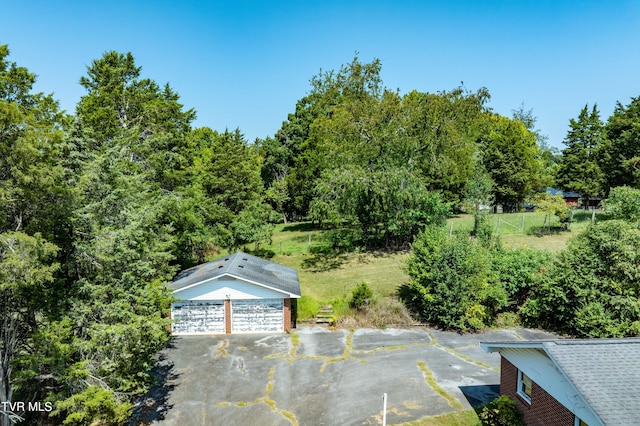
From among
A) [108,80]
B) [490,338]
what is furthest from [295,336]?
[108,80]

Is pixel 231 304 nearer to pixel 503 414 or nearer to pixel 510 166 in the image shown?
pixel 503 414

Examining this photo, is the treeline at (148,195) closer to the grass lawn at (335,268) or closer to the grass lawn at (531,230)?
the grass lawn at (335,268)

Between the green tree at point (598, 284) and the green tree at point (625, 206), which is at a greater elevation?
the green tree at point (625, 206)

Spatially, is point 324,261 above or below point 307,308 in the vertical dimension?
above

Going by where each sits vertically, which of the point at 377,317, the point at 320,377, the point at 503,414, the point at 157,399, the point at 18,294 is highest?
the point at 18,294

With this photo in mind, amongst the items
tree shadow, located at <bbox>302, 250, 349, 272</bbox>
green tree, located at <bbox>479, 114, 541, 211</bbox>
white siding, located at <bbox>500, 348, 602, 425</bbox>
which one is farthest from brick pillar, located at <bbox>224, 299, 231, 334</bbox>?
green tree, located at <bbox>479, 114, 541, 211</bbox>

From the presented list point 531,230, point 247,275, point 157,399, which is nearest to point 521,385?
point 157,399

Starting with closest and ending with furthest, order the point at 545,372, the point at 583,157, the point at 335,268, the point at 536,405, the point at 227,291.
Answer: the point at 545,372
the point at 536,405
the point at 227,291
the point at 335,268
the point at 583,157

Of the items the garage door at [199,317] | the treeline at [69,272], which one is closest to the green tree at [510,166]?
the garage door at [199,317]
